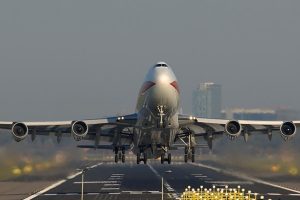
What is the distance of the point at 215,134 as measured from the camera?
65.2 m

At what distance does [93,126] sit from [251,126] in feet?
49.2

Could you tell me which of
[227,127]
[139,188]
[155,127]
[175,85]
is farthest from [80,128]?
[139,188]

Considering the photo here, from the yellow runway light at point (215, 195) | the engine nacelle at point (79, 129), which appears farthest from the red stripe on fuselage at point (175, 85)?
the engine nacelle at point (79, 129)

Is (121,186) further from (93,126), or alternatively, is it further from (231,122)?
(231,122)

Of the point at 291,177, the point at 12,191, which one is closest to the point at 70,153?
the point at 12,191

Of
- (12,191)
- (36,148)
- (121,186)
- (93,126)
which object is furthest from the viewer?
(36,148)

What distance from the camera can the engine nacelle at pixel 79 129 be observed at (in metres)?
57.3

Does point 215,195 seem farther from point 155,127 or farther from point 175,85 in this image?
point 175,85

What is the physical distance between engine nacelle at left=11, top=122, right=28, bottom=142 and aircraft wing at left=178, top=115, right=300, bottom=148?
42.9ft

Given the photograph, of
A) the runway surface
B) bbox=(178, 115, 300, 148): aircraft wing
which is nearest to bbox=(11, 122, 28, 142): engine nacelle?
the runway surface

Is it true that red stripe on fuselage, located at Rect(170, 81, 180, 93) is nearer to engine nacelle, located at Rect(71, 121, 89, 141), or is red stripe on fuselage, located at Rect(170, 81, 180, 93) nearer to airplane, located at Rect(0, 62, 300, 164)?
airplane, located at Rect(0, 62, 300, 164)

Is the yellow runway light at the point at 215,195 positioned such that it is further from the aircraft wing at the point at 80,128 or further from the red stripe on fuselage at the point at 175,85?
the red stripe on fuselage at the point at 175,85

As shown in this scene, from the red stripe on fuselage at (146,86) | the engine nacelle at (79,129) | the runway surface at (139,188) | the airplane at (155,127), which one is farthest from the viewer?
the runway surface at (139,188)

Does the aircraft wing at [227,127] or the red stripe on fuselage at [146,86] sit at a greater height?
the red stripe on fuselage at [146,86]
